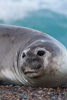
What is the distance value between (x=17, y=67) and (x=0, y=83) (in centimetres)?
90

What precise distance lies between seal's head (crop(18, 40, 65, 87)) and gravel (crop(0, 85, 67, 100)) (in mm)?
218

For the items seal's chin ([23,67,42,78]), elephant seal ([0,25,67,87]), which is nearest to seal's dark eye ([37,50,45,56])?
elephant seal ([0,25,67,87])

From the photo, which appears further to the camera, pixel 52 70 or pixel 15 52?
pixel 15 52

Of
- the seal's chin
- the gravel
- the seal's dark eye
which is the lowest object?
the gravel

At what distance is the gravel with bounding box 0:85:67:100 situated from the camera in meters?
4.37

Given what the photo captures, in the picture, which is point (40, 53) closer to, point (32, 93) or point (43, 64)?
point (43, 64)

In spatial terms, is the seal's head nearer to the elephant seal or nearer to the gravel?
the elephant seal

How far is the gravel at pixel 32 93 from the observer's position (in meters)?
4.37

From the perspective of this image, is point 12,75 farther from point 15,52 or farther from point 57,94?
point 57,94

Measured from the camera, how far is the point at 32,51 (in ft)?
15.9

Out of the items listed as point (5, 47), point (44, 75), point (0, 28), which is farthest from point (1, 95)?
point (0, 28)

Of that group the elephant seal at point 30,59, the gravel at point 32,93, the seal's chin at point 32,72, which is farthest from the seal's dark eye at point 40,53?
the gravel at point 32,93

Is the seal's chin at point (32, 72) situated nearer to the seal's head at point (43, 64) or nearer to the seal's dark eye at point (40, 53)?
the seal's head at point (43, 64)

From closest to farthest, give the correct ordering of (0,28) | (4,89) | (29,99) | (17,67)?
(29,99), (4,89), (17,67), (0,28)
